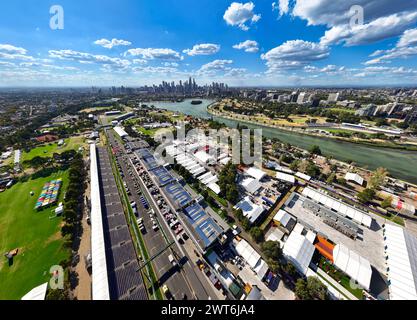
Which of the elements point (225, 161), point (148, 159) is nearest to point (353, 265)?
point (225, 161)

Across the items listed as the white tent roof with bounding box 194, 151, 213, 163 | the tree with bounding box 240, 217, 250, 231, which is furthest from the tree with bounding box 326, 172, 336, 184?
the white tent roof with bounding box 194, 151, 213, 163

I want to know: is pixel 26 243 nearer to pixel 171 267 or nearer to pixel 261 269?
pixel 171 267

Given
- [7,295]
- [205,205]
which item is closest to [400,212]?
[205,205]

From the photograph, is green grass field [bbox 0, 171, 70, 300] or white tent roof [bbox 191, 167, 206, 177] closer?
green grass field [bbox 0, 171, 70, 300]

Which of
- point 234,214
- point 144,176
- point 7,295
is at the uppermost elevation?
point 144,176

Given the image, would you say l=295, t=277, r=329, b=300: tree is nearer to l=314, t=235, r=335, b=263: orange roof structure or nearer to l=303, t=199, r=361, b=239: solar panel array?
l=314, t=235, r=335, b=263: orange roof structure

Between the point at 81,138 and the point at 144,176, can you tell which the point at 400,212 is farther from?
the point at 81,138
